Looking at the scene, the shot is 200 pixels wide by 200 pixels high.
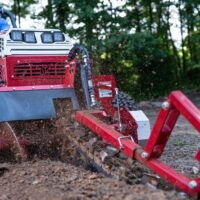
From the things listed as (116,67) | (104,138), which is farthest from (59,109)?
(116,67)

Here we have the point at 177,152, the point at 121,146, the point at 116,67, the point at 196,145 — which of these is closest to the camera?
the point at 121,146

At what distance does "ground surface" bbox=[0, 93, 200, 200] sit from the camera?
4102 millimetres

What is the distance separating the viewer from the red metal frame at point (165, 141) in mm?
4270

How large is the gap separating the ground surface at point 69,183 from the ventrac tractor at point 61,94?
0.27 m

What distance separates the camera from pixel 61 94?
6406mm

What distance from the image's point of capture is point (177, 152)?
24.2 feet

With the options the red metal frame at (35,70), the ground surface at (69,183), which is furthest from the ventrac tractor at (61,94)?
the ground surface at (69,183)

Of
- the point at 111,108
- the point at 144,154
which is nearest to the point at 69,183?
the point at 144,154

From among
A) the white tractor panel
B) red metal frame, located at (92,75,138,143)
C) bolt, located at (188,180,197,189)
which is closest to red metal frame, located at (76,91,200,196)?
bolt, located at (188,180,197,189)

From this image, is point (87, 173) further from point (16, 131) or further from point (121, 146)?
point (16, 131)

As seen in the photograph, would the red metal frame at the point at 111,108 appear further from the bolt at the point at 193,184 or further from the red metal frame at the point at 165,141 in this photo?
the bolt at the point at 193,184

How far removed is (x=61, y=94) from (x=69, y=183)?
6.19 feet

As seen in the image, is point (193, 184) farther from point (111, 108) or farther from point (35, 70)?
point (35, 70)

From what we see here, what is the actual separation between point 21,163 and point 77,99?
3.65ft
